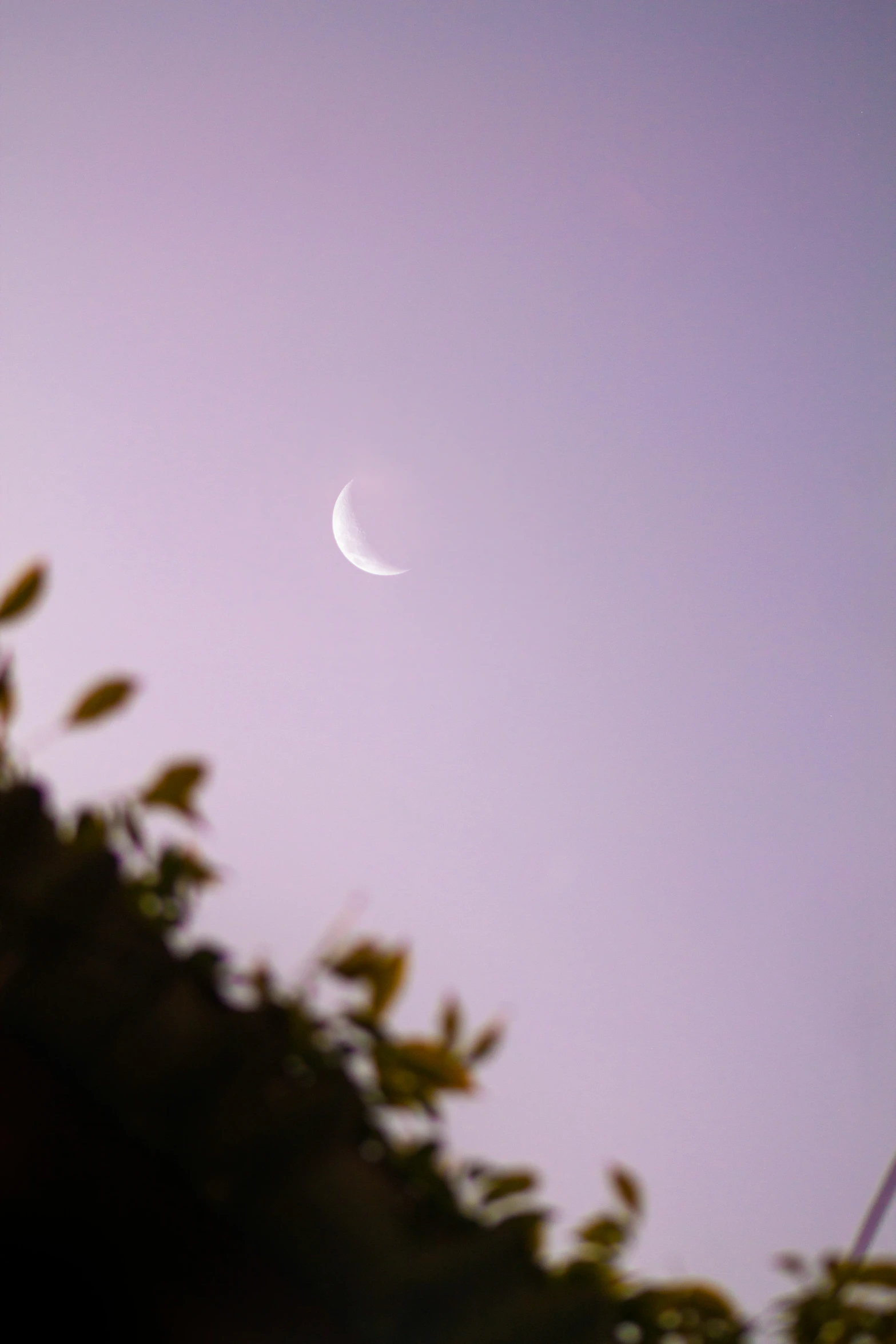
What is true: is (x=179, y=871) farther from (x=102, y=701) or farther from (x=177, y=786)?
(x=102, y=701)

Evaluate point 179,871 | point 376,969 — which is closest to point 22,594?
point 179,871

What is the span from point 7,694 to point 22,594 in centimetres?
16

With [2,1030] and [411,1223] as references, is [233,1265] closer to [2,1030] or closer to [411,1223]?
[411,1223]

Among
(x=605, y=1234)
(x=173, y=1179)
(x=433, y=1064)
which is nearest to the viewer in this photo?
(x=173, y=1179)

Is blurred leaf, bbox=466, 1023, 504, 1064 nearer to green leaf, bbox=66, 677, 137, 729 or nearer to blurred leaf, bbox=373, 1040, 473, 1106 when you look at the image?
blurred leaf, bbox=373, 1040, 473, 1106

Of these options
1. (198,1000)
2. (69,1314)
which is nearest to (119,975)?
(198,1000)

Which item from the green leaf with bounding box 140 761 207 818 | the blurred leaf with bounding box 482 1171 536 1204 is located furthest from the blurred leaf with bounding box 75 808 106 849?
the blurred leaf with bounding box 482 1171 536 1204

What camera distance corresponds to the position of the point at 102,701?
1413mm

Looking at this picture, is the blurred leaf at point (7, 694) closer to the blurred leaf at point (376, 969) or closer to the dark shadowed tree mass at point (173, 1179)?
the dark shadowed tree mass at point (173, 1179)

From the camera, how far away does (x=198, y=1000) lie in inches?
45.4

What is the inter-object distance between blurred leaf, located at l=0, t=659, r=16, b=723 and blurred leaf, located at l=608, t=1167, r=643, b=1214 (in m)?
1.30

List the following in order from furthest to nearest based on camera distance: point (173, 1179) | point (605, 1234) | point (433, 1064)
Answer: point (605, 1234) → point (433, 1064) → point (173, 1179)

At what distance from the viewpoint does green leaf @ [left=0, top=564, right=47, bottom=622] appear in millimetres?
1379

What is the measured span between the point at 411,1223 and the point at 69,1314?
0.41 m
